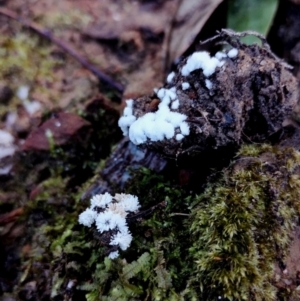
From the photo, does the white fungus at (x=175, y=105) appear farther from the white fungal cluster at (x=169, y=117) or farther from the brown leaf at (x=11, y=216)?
the brown leaf at (x=11, y=216)

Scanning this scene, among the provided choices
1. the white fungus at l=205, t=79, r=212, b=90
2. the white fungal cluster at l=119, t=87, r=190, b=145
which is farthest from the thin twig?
the white fungus at l=205, t=79, r=212, b=90

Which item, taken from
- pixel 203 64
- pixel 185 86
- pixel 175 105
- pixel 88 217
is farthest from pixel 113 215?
pixel 203 64

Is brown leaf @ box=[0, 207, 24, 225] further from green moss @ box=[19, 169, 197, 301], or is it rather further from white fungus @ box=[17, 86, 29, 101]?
white fungus @ box=[17, 86, 29, 101]

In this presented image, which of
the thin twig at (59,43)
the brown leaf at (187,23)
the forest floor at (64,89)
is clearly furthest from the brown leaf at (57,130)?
the brown leaf at (187,23)

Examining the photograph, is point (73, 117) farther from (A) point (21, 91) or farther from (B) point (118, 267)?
(B) point (118, 267)

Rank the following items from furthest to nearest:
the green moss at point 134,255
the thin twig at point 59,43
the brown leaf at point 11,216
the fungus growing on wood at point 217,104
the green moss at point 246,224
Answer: the thin twig at point 59,43, the brown leaf at point 11,216, the fungus growing on wood at point 217,104, the green moss at point 134,255, the green moss at point 246,224
